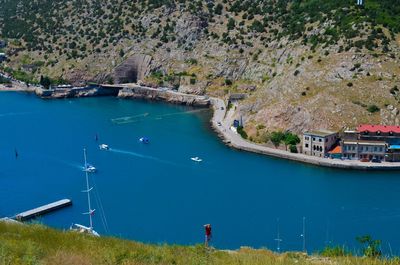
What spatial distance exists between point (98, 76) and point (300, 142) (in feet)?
128

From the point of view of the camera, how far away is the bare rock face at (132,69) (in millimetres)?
78375

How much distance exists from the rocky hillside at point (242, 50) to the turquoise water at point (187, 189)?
304 inches

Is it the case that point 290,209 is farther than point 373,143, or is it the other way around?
point 373,143

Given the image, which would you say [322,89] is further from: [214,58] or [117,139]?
[214,58]

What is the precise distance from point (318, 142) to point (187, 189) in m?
13.1

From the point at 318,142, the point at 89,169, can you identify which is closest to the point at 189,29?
the point at 318,142

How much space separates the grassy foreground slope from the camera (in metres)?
9.75

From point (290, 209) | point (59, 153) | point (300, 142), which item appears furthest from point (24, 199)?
point (300, 142)

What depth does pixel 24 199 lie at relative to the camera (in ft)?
119

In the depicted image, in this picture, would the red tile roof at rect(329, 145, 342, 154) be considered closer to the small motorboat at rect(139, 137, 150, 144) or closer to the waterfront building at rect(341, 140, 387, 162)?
the waterfront building at rect(341, 140, 387, 162)

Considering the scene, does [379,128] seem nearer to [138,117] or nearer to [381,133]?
[381,133]

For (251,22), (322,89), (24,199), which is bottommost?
(24,199)

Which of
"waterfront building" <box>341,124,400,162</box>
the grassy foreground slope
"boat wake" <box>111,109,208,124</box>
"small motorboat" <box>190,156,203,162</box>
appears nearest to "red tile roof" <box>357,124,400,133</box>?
"waterfront building" <box>341,124,400,162</box>

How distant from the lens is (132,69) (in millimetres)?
79500
